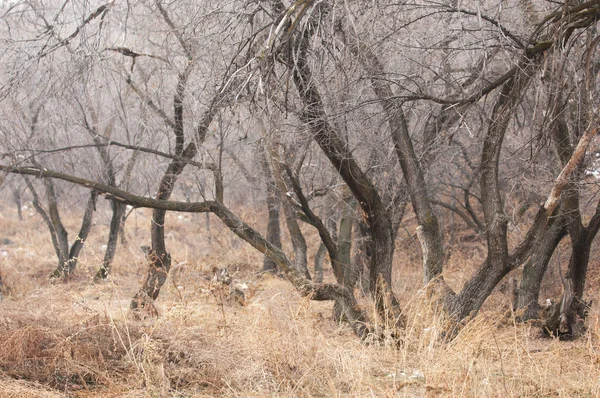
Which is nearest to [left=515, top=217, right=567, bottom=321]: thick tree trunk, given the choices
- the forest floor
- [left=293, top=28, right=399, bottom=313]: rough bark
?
[left=293, top=28, right=399, bottom=313]: rough bark

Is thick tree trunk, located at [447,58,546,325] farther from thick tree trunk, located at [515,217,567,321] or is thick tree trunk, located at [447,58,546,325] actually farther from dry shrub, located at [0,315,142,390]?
dry shrub, located at [0,315,142,390]

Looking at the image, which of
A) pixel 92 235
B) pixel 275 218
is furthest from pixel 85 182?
pixel 92 235

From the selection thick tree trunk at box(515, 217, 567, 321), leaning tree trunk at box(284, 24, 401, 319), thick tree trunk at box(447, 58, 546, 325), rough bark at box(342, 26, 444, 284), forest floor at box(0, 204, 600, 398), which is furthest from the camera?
thick tree trunk at box(515, 217, 567, 321)

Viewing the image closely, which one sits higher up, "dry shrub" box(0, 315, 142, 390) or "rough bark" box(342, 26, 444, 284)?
"rough bark" box(342, 26, 444, 284)

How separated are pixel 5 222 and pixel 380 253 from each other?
17882 millimetres

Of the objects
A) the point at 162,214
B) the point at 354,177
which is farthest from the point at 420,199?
the point at 162,214

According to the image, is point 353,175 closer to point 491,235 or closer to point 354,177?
point 354,177

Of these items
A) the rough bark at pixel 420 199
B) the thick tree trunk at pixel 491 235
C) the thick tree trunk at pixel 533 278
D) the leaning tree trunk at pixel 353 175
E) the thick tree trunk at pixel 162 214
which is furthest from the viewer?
the thick tree trunk at pixel 533 278

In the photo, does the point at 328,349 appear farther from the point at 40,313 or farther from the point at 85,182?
the point at 85,182

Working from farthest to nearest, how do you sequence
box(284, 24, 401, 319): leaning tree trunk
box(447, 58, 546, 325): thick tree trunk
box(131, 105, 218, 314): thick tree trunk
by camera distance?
box(131, 105, 218, 314): thick tree trunk, box(447, 58, 546, 325): thick tree trunk, box(284, 24, 401, 319): leaning tree trunk

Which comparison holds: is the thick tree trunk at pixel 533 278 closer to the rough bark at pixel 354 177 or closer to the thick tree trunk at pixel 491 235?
the thick tree trunk at pixel 491 235

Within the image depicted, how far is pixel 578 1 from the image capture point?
18.2 feet

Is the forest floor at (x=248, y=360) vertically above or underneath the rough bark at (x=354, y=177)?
underneath

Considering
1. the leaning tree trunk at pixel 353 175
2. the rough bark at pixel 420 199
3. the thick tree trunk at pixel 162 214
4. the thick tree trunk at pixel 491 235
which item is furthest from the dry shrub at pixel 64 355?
the rough bark at pixel 420 199
